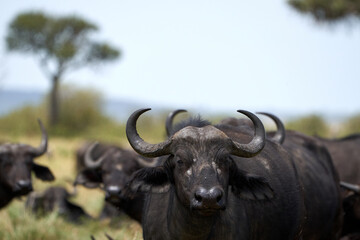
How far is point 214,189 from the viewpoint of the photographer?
4117mm

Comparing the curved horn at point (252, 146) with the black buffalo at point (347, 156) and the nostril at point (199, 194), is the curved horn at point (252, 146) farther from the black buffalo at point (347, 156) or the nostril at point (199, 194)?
the black buffalo at point (347, 156)

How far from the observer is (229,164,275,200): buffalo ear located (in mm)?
4762

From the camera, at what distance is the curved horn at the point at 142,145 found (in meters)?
4.60

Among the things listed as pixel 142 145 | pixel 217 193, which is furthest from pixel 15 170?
pixel 217 193

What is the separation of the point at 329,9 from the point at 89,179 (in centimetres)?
1520

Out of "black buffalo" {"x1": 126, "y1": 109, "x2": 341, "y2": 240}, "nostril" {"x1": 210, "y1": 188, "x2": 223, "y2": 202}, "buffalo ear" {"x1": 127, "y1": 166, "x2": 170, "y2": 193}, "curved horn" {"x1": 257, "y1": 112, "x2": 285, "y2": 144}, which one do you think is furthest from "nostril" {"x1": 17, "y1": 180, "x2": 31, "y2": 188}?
"nostril" {"x1": 210, "y1": 188, "x2": 223, "y2": 202}

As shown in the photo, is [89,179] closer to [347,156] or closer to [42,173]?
[42,173]

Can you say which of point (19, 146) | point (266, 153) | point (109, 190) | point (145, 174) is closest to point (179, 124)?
point (145, 174)

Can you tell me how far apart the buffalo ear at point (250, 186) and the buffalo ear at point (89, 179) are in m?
4.29

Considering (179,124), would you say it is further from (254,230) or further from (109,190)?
(109,190)

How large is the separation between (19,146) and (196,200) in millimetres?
5175

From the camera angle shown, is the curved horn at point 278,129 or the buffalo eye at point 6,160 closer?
the curved horn at point 278,129

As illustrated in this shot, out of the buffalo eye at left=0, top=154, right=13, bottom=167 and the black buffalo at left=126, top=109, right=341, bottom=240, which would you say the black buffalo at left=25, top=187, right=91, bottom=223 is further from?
A: the black buffalo at left=126, top=109, right=341, bottom=240

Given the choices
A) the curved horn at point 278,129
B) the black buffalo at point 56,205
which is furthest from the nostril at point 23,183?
the curved horn at point 278,129
